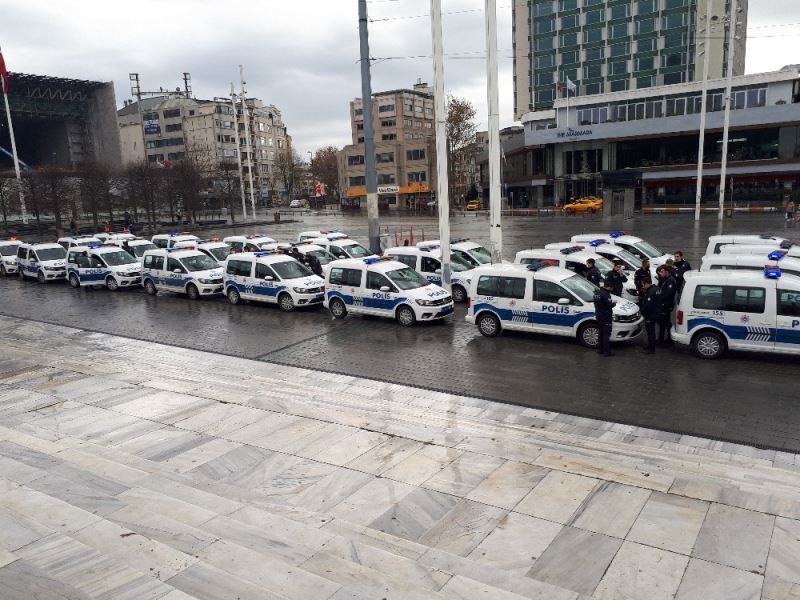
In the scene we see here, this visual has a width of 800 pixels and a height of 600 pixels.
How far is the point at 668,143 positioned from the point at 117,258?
56.2m

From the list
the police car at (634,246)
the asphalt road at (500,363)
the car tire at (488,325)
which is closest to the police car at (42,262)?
the asphalt road at (500,363)

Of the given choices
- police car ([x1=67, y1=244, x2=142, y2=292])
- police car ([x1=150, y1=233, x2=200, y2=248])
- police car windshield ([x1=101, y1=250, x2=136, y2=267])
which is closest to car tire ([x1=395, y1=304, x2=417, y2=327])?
police car ([x1=67, y1=244, x2=142, y2=292])

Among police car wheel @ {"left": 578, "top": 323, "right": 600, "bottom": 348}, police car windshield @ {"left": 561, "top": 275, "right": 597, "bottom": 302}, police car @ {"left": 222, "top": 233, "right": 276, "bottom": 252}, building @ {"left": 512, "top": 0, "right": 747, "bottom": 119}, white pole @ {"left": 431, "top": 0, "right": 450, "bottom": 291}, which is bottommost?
police car wheel @ {"left": 578, "top": 323, "right": 600, "bottom": 348}

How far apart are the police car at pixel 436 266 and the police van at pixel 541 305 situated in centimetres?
410

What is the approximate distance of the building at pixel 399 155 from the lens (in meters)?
90.1

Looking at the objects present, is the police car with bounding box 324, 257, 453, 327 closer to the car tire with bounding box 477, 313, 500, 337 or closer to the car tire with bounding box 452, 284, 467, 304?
the car tire with bounding box 477, 313, 500, 337

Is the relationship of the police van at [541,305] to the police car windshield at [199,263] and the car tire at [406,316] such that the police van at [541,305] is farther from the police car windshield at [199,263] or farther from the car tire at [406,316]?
the police car windshield at [199,263]

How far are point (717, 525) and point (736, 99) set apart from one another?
63.1 m

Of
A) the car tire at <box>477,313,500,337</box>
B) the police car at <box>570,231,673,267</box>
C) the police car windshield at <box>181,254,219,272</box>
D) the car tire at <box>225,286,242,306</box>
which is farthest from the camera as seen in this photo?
the police car windshield at <box>181,254,219,272</box>

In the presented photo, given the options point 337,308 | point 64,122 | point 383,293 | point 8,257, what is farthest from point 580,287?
point 64,122

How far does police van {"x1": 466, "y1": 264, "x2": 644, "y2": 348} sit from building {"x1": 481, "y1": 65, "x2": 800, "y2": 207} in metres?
43.6

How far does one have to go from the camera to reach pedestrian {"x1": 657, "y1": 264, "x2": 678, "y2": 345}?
42.5 feet

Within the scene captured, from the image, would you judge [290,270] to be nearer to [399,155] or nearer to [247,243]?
[247,243]

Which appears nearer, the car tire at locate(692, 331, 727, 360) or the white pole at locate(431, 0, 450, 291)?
the car tire at locate(692, 331, 727, 360)
